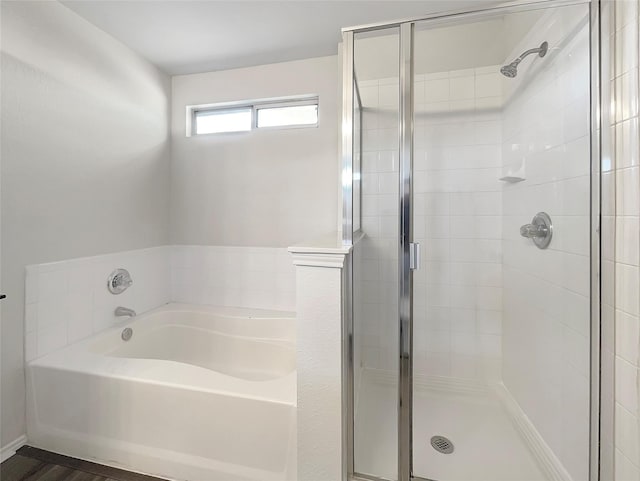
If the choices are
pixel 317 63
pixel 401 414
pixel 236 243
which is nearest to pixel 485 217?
pixel 401 414

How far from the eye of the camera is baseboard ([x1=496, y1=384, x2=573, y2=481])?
1345 millimetres

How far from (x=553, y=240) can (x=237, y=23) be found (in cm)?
217

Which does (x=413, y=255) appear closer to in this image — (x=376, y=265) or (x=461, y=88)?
(x=376, y=265)

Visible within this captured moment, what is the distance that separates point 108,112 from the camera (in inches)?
81.0

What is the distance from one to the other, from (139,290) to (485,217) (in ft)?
8.08

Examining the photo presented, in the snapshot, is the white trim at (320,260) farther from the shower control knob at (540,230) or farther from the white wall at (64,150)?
the white wall at (64,150)

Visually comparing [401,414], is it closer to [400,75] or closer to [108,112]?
[400,75]

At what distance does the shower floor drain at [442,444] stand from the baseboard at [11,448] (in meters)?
2.09

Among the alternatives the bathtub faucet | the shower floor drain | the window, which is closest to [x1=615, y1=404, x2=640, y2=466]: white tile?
the shower floor drain

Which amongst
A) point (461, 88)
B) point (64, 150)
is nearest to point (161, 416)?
point (64, 150)

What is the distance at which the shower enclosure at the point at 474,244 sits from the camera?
126 centimetres

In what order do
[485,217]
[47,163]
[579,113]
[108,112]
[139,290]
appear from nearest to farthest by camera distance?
[579,113] → [47,163] → [485,217] → [108,112] → [139,290]

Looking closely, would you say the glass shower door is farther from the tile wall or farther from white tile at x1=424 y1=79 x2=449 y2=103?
the tile wall

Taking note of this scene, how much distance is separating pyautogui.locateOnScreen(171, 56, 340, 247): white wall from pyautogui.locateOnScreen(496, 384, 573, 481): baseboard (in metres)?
1.54
